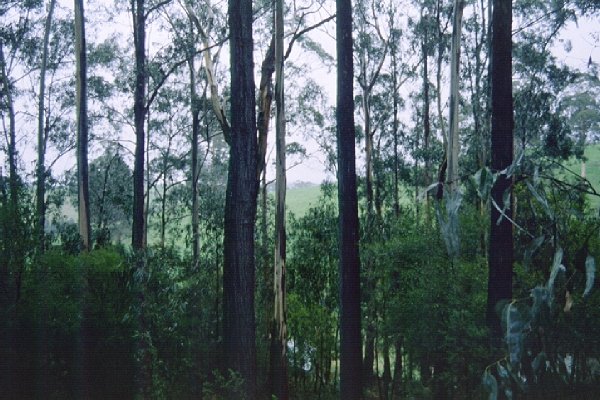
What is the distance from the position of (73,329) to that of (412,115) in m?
16.7

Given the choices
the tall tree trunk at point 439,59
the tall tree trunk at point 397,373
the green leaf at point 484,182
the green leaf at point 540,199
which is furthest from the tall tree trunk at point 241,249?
the tall tree trunk at point 439,59

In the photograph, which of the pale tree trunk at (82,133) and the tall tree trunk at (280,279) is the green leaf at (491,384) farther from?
the pale tree trunk at (82,133)

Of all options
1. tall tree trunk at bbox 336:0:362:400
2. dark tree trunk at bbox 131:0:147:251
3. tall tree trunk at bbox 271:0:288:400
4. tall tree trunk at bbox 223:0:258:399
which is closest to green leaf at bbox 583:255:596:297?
tall tree trunk at bbox 223:0:258:399

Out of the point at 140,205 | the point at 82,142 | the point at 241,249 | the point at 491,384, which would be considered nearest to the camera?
the point at 491,384

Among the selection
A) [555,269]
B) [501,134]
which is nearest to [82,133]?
[501,134]

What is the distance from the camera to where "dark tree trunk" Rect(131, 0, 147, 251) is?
480 inches

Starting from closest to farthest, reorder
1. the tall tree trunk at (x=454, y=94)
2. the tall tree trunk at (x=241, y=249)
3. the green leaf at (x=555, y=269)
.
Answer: the green leaf at (x=555, y=269) < the tall tree trunk at (x=241, y=249) < the tall tree trunk at (x=454, y=94)

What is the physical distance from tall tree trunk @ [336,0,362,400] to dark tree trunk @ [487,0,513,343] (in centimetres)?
174

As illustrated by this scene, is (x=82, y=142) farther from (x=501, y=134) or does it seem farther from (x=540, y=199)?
(x=540, y=199)

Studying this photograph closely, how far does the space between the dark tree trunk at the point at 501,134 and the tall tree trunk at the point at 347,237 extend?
1737 mm

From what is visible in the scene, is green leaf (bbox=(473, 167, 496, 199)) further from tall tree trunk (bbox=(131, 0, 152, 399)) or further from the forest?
tall tree trunk (bbox=(131, 0, 152, 399))

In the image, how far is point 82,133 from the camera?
1302 centimetres

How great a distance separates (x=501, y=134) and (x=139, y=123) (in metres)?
7.99

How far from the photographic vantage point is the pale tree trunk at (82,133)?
12.5 metres
